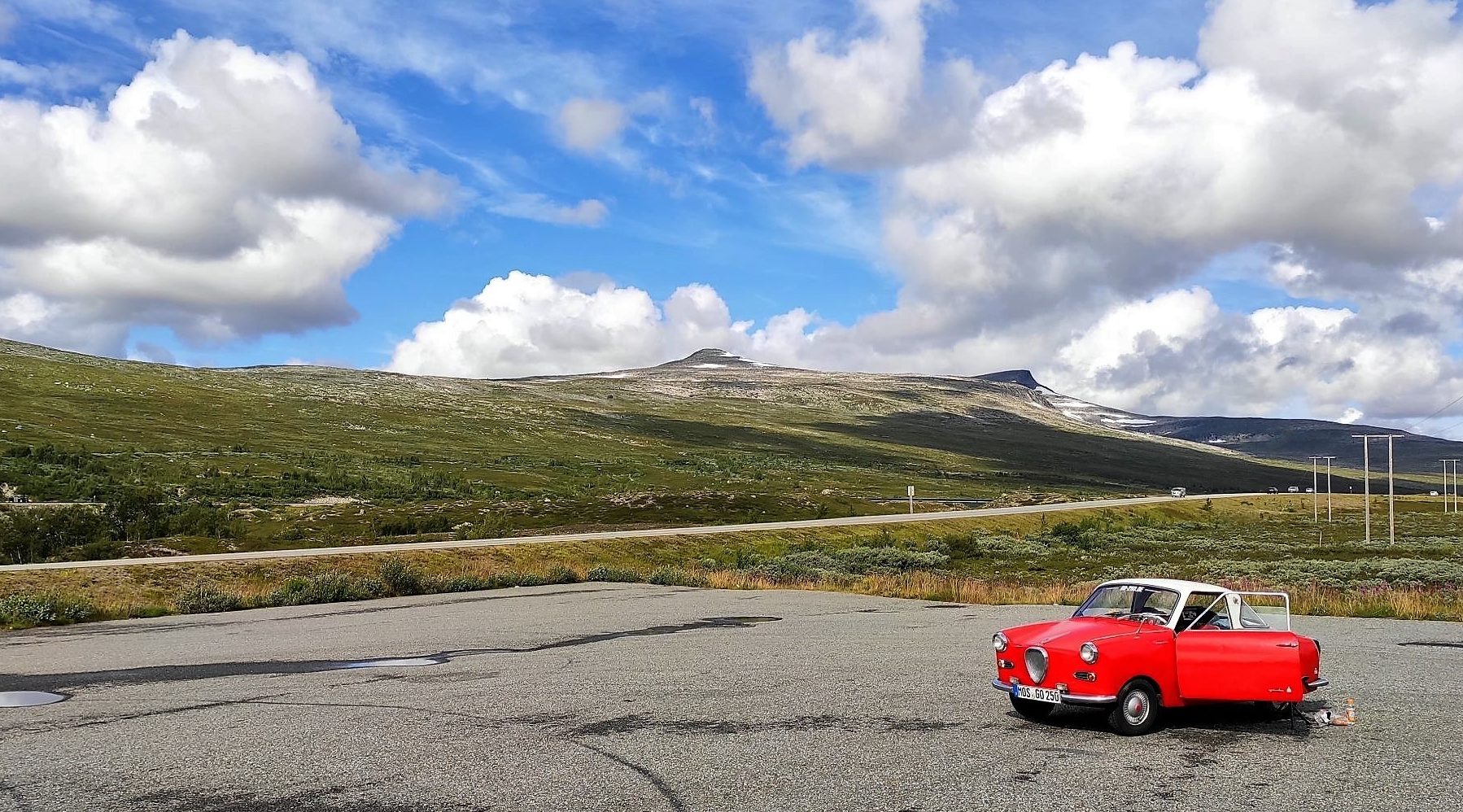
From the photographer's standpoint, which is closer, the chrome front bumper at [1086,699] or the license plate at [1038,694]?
the chrome front bumper at [1086,699]

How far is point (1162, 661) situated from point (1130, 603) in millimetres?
987

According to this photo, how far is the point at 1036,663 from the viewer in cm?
1200

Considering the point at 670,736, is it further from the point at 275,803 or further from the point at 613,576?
the point at 613,576

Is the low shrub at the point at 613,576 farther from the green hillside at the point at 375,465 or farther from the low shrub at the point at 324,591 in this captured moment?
the green hillside at the point at 375,465

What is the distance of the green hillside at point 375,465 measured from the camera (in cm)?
6538

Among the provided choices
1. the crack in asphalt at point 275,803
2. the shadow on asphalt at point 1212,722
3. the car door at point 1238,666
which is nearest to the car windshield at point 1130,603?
the car door at point 1238,666

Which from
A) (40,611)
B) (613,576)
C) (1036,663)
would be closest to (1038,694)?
(1036,663)

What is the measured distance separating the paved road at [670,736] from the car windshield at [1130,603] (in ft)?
4.28

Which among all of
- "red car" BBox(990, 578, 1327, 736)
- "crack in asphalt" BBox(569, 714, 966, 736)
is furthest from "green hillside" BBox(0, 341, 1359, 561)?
"red car" BBox(990, 578, 1327, 736)

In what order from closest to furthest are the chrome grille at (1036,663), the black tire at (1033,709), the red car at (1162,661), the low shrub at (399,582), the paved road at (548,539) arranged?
the red car at (1162,661), the chrome grille at (1036,663), the black tire at (1033,709), the low shrub at (399,582), the paved road at (548,539)

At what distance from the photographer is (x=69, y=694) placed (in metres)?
15.7

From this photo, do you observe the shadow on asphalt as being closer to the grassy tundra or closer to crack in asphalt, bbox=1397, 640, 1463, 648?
crack in asphalt, bbox=1397, 640, 1463, 648

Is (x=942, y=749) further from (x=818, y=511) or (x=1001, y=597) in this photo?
(x=818, y=511)

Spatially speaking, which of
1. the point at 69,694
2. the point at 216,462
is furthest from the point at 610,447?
the point at 69,694
